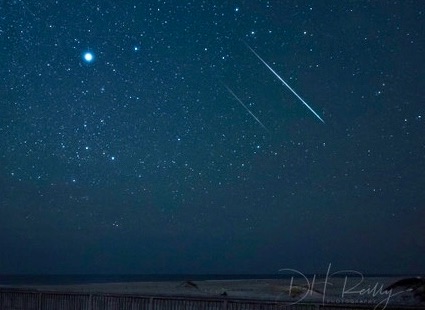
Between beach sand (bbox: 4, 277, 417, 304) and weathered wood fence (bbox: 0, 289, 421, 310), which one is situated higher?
beach sand (bbox: 4, 277, 417, 304)

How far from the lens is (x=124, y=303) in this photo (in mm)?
17781

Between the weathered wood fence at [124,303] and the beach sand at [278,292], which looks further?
the beach sand at [278,292]

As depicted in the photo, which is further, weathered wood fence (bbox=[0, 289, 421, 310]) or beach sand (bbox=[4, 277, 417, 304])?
beach sand (bbox=[4, 277, 417, 304])

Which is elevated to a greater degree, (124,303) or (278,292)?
(278,292)

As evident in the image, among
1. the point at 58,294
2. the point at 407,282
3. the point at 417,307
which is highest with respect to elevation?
the point at 407,282

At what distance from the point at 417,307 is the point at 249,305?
445cm

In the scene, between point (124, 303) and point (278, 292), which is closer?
point (124, 303)

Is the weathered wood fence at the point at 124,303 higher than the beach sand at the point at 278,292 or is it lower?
lower

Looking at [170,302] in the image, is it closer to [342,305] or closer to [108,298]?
[108,298]

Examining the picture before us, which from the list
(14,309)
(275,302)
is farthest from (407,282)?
(14,309)

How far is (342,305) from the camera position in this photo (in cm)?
1388

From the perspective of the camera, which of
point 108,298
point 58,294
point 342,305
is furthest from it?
point 58,294

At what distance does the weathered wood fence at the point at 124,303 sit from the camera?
49.0ft

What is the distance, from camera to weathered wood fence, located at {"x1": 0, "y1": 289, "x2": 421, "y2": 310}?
49.0ft
